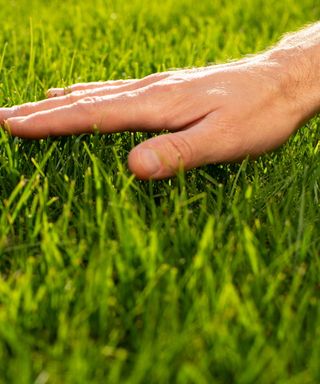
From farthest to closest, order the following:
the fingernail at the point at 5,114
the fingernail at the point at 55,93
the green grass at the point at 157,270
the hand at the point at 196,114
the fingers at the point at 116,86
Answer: the fingernail at the point at 55,93 < the fingers at the point at 116,86 < the fingernail at the point at 5,114 < the hand at the point at 196,114 < the green grass at the point at 157,270

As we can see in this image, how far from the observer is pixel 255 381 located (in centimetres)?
113

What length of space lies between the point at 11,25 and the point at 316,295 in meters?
2.44

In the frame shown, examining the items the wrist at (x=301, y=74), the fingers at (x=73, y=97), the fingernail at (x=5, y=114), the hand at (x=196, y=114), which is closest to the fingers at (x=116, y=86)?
the fingers at (x=73, y=97)

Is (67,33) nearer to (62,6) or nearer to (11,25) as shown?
(11,25)

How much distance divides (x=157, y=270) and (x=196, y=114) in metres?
0.61

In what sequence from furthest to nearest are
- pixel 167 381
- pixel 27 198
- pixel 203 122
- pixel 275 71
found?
pixel 275 71 < pixel 203 122 < pixel 27 198 < pixel 167 381

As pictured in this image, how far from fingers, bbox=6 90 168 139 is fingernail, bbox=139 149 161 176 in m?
0.21

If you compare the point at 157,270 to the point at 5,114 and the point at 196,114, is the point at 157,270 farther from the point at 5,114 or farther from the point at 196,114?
the point at 5,114

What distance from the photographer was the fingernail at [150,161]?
5.58ft

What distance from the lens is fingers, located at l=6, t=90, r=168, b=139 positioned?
1.89 m

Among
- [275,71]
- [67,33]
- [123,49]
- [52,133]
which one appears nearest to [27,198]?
[52,133]

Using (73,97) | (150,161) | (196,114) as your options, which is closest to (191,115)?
(196,114)

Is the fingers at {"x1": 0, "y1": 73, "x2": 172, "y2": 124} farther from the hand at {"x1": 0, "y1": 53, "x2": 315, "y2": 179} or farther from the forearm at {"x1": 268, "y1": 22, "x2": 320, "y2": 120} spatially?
the forearm at {"x1": 268, "y1": 22, "x2": 320, "y2": 120}

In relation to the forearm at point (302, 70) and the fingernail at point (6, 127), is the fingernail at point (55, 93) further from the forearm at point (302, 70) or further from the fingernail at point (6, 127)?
the forearm at point (302, 70)
